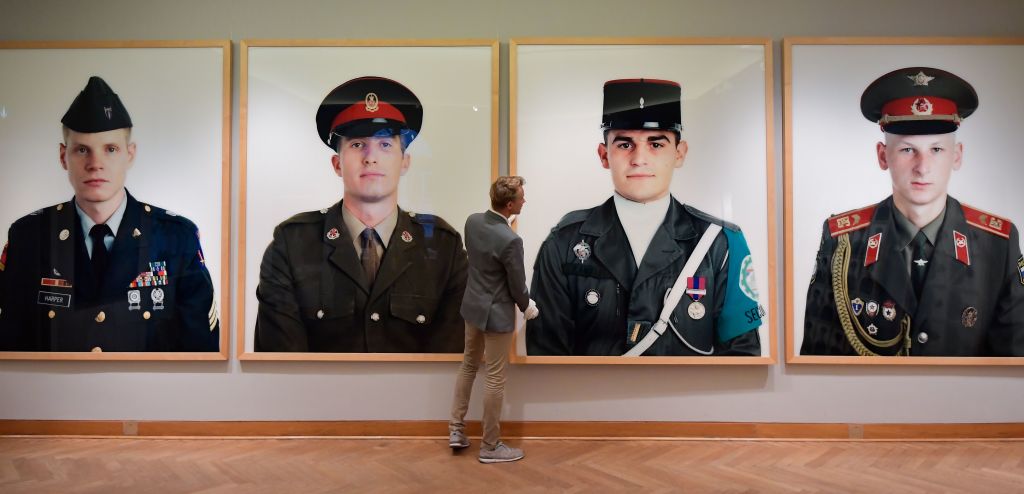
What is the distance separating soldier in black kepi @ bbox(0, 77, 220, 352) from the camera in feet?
10.9

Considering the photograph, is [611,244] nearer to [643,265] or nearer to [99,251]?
[643,265]

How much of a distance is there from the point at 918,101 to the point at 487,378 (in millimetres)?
2709

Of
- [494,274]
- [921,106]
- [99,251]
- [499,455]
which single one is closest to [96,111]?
[99,251]

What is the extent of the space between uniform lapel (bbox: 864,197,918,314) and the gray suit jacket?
6.03 ft

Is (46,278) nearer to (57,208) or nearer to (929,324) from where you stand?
(57,208)

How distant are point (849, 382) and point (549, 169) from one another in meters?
1.98

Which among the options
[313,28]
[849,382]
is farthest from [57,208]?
[849,382]

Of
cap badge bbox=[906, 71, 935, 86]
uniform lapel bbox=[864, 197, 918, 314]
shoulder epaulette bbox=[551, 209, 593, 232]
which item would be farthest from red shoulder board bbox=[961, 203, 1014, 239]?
shoulder epaulette bbox=[551, 209, 593, 232]

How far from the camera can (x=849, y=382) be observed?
3.31 m

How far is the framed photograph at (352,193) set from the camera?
3.29 m

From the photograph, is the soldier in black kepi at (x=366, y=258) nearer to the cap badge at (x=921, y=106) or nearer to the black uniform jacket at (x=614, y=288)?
the black uniform jacket at (x=614, y=288)

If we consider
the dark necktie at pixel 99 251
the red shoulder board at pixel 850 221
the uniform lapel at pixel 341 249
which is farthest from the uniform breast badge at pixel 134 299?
the red shoulder board at pixel 850 221

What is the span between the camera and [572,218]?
3.28 m

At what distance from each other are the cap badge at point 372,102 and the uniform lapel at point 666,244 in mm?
1638
